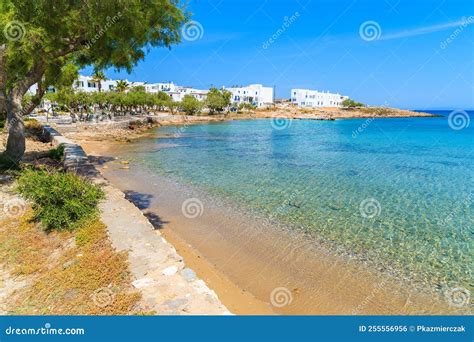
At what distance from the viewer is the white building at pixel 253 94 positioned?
496 ft

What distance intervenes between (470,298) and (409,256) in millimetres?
2086

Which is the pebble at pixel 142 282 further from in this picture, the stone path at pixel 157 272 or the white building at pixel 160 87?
the white building at pixel 160 87

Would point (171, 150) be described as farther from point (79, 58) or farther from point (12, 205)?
point (12, 205)

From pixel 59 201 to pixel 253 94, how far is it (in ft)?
497

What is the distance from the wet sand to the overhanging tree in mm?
Result: 6825

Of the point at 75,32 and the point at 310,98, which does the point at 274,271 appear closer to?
the point at 75,32

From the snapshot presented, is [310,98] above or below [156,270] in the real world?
above

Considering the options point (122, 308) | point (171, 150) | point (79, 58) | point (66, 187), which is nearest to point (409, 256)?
point (122, 308)

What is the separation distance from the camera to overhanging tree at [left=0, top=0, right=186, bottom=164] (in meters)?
9.59

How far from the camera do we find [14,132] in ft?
46.0

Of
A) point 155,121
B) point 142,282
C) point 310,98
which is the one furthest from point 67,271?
point 310,98

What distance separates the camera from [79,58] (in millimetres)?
14750
